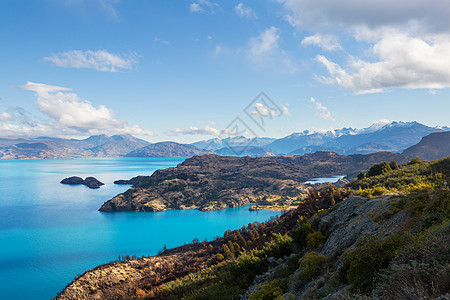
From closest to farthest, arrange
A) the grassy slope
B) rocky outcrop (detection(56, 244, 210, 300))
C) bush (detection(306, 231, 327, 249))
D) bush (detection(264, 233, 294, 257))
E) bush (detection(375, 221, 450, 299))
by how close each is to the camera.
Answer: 1. bush (detection(375, 221, 450, 299))
2. the grassy slope
3. bush (detection(306, 231, 327, 249))
4. bush (detection(264, 233, 294, 257))
5. rocky outcrop (detection(56, 244, 210, 300))

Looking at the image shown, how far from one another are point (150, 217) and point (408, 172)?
499 ft

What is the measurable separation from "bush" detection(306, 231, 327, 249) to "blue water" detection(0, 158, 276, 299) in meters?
78.6

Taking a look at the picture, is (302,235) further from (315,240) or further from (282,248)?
(282,248)

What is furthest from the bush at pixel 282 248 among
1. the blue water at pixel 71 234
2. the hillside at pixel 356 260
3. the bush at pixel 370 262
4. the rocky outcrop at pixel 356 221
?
the blue water at pixel 71 234

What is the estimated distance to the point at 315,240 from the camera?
2334 cm

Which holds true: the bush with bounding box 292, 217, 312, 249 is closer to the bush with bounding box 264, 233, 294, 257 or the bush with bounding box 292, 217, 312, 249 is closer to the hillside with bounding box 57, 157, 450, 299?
the hillside with bounding box 57, 157, 450, 299

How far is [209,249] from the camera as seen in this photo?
7350 cm

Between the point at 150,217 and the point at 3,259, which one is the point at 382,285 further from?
the point at 150,217

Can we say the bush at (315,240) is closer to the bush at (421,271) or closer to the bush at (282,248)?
the bush at (282,248)

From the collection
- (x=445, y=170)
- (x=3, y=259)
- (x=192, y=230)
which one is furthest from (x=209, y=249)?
(x=3, y=259)

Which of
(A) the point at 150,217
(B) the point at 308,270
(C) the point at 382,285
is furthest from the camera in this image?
(A) the point at 150,217

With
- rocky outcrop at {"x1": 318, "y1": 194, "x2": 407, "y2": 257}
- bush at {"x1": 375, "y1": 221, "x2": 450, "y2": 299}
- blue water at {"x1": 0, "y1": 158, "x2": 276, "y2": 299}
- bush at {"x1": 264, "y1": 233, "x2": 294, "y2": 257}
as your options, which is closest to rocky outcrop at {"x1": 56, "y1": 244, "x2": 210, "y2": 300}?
bush at {"x1": 264, "y1": 233, "x2": 294, "y2": 257}

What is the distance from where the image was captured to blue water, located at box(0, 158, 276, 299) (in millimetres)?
79250

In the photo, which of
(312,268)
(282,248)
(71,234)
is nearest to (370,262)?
(312,268)
